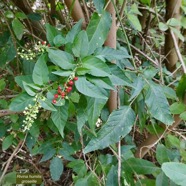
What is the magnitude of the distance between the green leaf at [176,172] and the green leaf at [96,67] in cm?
21

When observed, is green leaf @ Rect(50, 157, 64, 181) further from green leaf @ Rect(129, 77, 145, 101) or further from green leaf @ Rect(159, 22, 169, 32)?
green leaf @ Rect(159, 22, 169, 32)

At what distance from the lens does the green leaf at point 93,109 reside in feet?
2.27

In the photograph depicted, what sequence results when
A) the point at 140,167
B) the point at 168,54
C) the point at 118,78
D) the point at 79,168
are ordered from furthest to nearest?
1. the point at 168,54
2. the point at 79,168
3. the point at 140,167
4. the point at 118,78

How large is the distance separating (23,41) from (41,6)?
296mm

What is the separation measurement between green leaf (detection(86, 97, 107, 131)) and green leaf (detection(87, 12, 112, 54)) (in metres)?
0.11

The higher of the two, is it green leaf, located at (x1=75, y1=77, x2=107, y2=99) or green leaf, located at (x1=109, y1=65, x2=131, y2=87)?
green leaf, located at (x1=75, y1=77, x2=107, y2=99)

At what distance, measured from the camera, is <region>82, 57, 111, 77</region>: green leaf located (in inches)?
24.3

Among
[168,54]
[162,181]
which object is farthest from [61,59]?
[168,54]

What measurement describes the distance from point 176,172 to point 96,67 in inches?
9.7

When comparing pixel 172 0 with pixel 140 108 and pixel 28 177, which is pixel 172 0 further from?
pixel 28 177

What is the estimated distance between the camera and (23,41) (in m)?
1.17

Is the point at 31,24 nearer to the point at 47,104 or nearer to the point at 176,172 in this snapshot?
the point at 47,104

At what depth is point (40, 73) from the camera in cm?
66

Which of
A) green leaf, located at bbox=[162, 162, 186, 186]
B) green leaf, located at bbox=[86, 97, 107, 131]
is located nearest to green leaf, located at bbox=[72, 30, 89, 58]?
green leaf, located at bbox=[86, 97, 107, 131]
